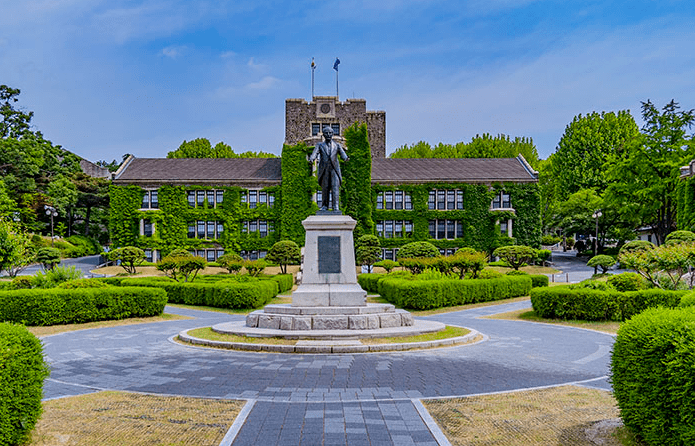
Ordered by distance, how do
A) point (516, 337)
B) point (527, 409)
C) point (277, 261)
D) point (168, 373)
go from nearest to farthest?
1. point (527, 409)
2. point (168, 373)
3. point (516, 337)
4. point (277, 261)

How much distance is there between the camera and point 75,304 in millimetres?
17969

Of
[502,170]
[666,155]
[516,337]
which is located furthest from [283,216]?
[516,337]

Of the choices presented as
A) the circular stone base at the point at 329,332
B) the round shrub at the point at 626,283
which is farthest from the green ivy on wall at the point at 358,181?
the circular stone base at the point at 329,332

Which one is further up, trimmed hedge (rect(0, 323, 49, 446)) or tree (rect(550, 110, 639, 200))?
tree (rect(550, 110, 639, 200))

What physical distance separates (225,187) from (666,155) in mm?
41186

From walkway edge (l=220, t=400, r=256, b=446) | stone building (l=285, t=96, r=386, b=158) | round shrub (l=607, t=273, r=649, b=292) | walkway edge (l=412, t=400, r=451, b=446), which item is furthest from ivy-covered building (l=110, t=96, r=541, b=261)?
walkway edge (l=412, t=400, r=451, b=446)

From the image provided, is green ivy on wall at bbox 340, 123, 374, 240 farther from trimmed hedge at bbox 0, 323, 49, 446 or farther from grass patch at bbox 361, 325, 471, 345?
trimmed hedge at bbox 0, 323, 49, 446

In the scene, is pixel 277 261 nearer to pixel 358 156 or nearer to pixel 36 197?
pixel 358 156

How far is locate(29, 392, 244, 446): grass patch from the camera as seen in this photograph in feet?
20.5

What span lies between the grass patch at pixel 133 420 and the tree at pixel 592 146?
62055 mm

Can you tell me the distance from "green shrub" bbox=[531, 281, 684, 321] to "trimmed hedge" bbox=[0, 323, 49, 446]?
55.1ft

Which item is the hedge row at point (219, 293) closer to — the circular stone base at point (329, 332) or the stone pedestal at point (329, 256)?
the stone pedestal at point (329, 256)

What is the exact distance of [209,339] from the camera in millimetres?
13547

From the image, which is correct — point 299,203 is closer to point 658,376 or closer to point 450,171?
point 450,171
